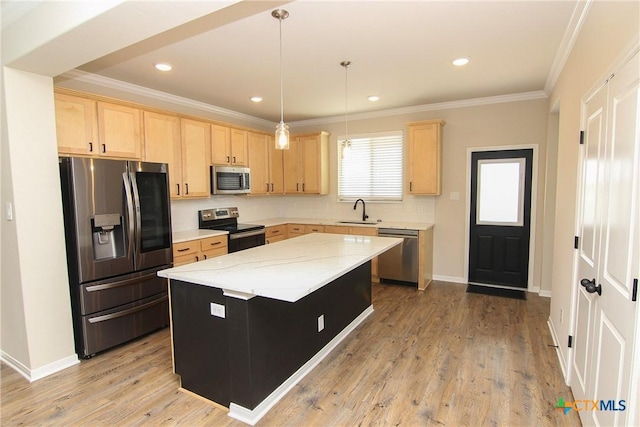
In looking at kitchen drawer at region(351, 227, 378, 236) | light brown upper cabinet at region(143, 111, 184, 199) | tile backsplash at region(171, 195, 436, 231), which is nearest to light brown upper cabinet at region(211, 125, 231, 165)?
light brown upper cabinet at region(143, 111, 184, 199)

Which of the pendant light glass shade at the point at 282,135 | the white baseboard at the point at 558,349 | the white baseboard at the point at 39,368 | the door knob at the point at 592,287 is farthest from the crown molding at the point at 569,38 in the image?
the white baseboard at the point at 39,368

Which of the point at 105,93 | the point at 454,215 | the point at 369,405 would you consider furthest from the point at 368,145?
the point at 369,405

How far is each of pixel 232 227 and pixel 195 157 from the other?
1.16 m

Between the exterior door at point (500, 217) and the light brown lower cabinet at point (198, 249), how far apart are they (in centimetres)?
347

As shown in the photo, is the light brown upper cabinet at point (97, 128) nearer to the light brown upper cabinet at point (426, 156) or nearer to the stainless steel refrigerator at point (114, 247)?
the stainless steel refrigerator at point (114, 247)

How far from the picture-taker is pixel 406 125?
4.94 m

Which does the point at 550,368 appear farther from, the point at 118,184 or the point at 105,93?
the point at 105,93

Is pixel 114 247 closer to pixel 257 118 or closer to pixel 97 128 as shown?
pixel 97 128

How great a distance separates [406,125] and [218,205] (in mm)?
3029

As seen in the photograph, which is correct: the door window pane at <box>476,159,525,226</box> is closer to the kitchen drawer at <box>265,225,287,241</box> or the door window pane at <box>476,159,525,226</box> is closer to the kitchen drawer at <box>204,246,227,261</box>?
the kitchen drawer at <box>265,225,287,241</box>

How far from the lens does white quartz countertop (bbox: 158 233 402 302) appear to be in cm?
188

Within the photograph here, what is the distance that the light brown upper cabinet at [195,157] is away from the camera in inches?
162

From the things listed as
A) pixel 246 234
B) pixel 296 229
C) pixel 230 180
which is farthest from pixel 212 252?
pixel 296 229

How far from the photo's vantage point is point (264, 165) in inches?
Answer: 215
